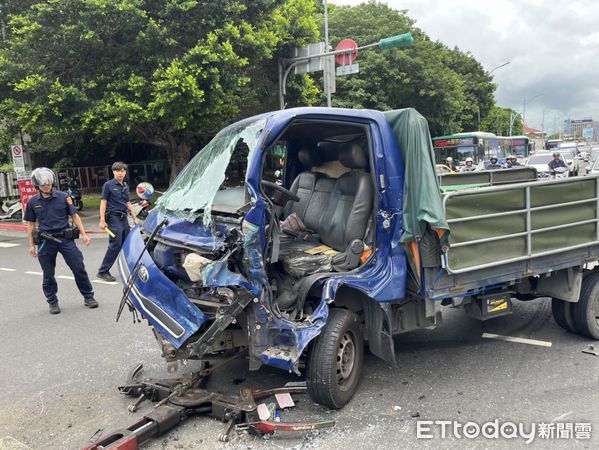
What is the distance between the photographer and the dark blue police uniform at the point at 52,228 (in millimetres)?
6122

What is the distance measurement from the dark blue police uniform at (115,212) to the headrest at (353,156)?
4.55 meters

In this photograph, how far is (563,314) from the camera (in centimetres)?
494

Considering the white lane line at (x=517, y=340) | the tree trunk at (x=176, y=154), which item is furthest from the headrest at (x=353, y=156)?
the tree trunk at (x=176, y=154)

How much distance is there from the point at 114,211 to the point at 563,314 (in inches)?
244

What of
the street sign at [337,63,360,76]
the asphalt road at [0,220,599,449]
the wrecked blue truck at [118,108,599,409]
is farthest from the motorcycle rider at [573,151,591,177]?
the street sign at [337,63,360,76]

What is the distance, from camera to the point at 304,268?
12.8ft

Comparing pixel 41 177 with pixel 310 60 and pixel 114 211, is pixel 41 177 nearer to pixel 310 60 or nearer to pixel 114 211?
pixel 114 211

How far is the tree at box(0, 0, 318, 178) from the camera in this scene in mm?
13859

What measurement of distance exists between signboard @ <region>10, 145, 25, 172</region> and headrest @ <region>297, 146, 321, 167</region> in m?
13.4

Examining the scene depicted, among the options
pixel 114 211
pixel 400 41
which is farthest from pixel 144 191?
pixel 400 41

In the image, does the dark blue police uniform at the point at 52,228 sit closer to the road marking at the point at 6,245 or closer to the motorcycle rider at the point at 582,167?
the road marking at the point at 6,245

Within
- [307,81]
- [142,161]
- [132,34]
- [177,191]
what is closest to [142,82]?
[132,34]

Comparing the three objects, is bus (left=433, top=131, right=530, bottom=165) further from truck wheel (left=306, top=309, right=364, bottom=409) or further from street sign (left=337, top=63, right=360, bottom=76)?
truck wheel (left=306, top=309, right=364, bottom=409)

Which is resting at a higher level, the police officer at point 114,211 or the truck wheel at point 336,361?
the police officer at point 114,211
